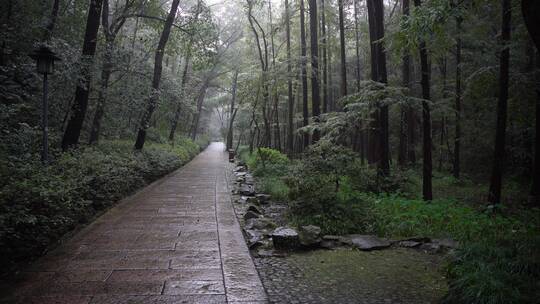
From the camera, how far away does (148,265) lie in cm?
414

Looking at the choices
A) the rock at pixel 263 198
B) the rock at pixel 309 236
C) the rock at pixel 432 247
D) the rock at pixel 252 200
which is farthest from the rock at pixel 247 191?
the rock at pixel 432 247

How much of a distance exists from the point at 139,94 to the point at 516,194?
48.1 ft

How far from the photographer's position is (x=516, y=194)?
40.8ft

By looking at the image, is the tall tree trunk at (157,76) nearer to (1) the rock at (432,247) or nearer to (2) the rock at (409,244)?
(2) the rock at (409,244)

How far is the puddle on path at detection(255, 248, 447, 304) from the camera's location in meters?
3.47

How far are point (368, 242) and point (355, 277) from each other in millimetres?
1256

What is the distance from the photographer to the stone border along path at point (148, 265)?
338 cm

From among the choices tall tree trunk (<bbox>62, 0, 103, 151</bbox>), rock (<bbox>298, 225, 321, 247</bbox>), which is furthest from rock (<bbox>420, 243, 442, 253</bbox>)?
tall tree trunk (<bbox>62, 0, 103, 151</bbox>)

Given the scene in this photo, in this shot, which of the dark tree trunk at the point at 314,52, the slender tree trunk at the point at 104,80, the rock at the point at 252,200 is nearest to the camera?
the rock at the point at 252,200

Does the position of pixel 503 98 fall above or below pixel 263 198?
above

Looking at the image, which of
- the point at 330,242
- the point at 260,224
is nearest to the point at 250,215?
the point at 260,224

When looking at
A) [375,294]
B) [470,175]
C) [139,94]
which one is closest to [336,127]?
[375,294]

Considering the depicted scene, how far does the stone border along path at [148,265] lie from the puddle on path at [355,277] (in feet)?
1.02

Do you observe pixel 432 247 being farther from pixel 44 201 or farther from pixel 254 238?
pixel 44 201
